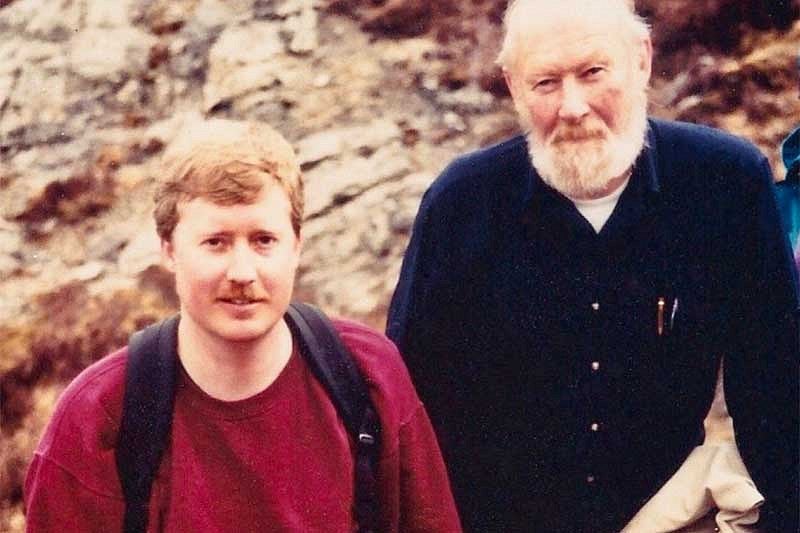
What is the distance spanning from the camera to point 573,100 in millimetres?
3234

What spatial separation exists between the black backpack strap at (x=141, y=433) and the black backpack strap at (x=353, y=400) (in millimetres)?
388

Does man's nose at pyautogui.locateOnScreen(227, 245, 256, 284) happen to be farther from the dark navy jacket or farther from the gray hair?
the gray hair

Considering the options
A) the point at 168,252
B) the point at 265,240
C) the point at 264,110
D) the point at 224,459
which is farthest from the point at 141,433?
the point at 264,110

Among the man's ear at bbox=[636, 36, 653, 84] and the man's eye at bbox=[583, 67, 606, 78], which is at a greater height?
the man's ear at bbox=[636, 36, 653, 84]

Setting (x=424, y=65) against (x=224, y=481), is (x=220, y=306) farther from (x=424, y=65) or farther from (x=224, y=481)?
(x=424, y=65)

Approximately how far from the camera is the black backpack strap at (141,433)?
267cm

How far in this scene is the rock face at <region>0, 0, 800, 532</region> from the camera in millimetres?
5883

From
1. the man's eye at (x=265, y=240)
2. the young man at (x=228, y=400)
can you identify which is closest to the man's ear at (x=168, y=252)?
the young man at (x=228, y=400)

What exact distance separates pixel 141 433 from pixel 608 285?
1497mm

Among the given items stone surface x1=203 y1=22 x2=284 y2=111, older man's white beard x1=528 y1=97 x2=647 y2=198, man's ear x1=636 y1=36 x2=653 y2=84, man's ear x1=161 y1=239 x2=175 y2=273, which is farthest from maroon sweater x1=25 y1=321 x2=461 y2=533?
stone surface x1=203 y1=22 x2=284 y2=111

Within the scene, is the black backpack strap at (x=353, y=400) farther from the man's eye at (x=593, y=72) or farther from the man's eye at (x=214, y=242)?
the man's eye at (x=593, y=72)

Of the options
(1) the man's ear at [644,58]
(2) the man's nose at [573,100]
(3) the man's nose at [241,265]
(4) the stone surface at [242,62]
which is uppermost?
(4) the stone surface at [242,62]

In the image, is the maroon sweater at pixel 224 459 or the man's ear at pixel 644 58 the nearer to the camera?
the maroon sweater at pixel 224 459

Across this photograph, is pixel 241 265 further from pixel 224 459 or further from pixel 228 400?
pixel 224 459
